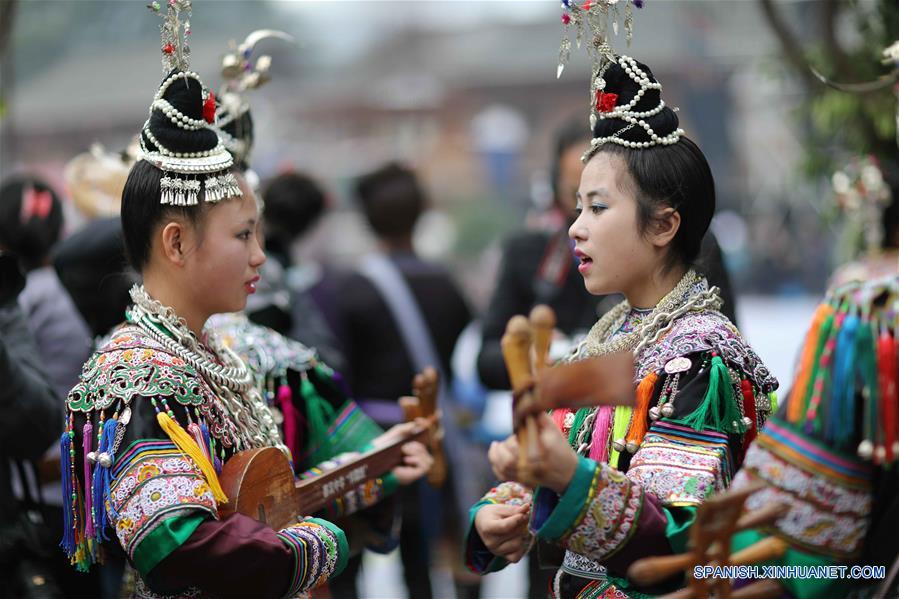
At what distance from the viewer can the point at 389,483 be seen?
3035mm

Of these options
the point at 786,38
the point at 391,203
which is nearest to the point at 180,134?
the point at 391,203

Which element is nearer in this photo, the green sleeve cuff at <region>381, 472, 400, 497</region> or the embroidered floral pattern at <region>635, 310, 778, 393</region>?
the embroidered floral pattern at <region>635, 310, 778, 393</region>

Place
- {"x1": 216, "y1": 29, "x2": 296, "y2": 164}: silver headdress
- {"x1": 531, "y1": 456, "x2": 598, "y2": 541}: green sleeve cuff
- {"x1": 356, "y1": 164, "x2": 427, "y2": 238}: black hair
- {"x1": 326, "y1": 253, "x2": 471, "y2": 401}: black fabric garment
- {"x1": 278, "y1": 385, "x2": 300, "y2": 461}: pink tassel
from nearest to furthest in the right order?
{"x1": 531, "y1": 456, "x2": 598, "y2": 541}: green sleeve cuff
{"x1": 278, "y1": 385, "x2": 300, "y2": 461}: pink tassel
{"x1": 216, "y1": 29, "x2": 296, "y2": 164}: silver headdress
{"x1": 326, "y1": 253, "x2": 471, "y2": 401}: black fabric garment
{"x1": 356, "y1": 164, "x2": 427, "y2": 238}: black hair

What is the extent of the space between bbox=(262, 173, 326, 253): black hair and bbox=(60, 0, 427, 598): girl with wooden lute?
255cm

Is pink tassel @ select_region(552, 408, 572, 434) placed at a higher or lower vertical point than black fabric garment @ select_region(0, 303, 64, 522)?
higher

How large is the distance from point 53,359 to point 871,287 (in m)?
2.88

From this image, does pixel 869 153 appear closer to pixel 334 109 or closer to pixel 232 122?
pixel 232 122

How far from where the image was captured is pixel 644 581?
1.80 meters

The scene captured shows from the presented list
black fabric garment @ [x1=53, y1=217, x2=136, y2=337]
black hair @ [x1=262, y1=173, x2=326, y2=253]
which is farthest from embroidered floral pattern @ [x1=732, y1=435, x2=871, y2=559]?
black hair @ [x1=262, y1=173, x2=326, y2=253]

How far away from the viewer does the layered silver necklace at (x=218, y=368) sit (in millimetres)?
2387

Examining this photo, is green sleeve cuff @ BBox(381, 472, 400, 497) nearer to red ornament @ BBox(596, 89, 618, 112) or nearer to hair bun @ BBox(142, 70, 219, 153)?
hair bun @ BBox(142, 70, 219, 153)

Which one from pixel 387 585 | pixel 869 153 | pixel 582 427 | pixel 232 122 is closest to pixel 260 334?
pixel 232 122

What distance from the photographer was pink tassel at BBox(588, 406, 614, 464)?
2.29m

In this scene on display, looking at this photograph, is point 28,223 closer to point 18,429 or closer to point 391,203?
point 18,429
